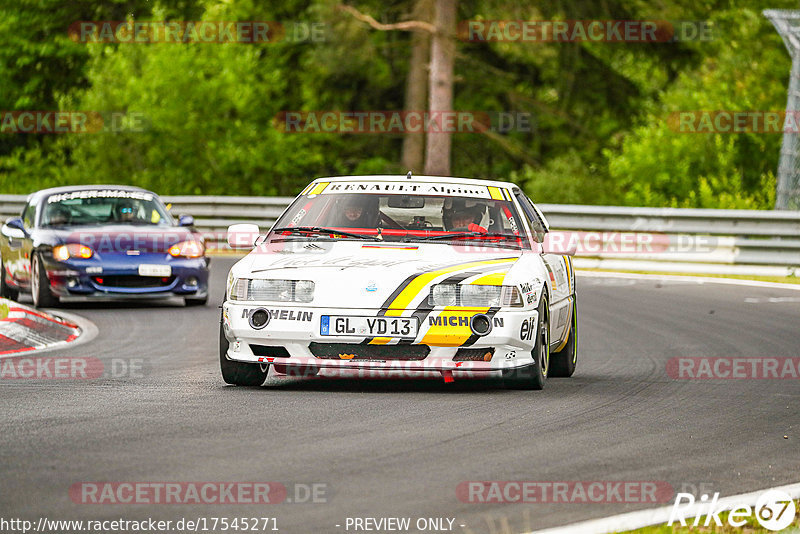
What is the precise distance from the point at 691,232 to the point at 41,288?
1160cm

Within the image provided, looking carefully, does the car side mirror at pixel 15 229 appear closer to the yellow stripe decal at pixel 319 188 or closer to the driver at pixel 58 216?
the driver at pixel 58 216

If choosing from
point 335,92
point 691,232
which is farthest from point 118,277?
point 335,92

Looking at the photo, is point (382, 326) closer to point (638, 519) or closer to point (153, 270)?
point (638, 519)

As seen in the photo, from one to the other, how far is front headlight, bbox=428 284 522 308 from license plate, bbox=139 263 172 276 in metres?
8.18

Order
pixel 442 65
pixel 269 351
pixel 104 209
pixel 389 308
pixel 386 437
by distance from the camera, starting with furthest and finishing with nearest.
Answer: pixel 442 65 → pixel 104 209 → pixel 269 351 → pixel 389 308 → pixel 386 437

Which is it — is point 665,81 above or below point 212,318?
above

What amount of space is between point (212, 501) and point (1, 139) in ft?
115

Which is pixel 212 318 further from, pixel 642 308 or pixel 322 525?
pixel 322 525

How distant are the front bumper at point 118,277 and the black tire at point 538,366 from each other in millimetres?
7664

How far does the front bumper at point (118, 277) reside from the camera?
17188 millimetres

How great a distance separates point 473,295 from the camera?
32.0 feet

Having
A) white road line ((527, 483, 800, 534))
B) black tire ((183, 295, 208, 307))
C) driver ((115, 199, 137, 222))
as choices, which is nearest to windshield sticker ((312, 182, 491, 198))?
white road line ((527, 483, 800, 534))

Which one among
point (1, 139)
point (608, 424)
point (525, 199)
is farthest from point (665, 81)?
point (608, 424)

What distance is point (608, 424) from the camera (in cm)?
885
